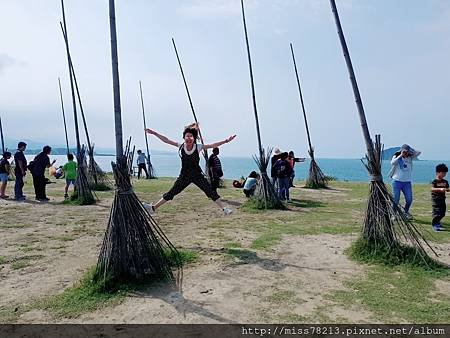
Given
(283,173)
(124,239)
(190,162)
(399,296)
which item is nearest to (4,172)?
(190,162)

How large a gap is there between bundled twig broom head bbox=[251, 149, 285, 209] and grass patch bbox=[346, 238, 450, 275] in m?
4.20

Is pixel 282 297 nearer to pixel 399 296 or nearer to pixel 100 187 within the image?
pixel 399 296

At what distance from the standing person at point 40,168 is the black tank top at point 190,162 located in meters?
6.98

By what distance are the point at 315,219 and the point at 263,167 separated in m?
2.15

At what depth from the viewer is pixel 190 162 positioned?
5.91 metres

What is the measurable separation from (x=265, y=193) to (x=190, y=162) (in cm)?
399

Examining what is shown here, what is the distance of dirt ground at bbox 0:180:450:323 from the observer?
3.39 m

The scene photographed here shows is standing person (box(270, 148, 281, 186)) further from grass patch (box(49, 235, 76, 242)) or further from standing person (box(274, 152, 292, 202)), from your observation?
grass patch (box(49, 235, 76, 242))

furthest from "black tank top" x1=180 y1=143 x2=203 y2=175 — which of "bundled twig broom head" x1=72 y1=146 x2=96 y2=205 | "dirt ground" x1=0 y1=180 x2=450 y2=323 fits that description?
"bundled twig broom head" x1=72 y1=146 x2=96 y2=205

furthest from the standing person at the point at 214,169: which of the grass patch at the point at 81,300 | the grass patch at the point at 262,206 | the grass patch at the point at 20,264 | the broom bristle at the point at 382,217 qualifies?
the grass patch at the point at 81,300

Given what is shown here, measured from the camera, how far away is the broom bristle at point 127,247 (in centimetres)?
410

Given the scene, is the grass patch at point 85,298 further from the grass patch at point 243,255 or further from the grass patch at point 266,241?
the grass patch at point 266,241

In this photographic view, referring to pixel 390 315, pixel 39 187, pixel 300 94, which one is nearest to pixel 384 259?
pixel 390 315

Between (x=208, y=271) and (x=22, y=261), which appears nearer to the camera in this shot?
(x=208, y=271)
